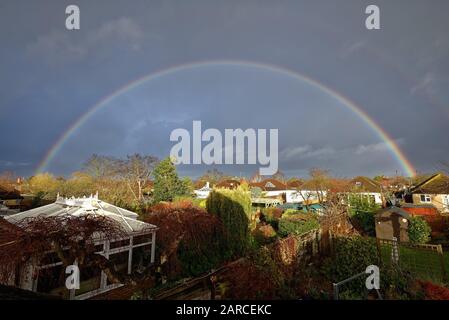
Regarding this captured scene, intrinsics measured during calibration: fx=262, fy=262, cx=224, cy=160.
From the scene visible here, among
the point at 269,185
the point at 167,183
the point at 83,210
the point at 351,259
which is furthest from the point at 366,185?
the point at 83,210

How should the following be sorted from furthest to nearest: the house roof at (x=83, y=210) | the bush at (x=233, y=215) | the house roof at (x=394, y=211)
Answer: the house roof at (x=394, y=211), the bush at (x=233, y=215), the house roof at (x=83, y=210)

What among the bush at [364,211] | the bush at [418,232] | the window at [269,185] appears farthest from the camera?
the window at [269,185]

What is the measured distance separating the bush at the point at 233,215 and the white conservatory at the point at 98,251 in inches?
122

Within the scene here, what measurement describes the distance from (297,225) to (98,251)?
10.1 m

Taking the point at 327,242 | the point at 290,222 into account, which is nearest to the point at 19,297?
the point at 327,242

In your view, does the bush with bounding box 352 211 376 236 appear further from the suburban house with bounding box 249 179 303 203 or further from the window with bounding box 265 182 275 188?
the window with bounding box 265 182 275 188

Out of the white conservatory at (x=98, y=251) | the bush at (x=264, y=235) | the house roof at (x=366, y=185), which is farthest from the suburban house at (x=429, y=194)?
the white conservatory at (x=98, y=251)

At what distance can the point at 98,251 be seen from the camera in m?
7.26

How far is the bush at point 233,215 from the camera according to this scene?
10.7 meters

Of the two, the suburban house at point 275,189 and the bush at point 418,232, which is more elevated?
the suburban house at point 275,189

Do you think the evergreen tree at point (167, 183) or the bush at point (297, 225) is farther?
the evergreen tree at point (167, 183)

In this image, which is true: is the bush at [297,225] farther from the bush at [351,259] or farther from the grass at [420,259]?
the bush at [351,259]

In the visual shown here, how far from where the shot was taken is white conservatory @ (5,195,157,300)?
19.1 feet
